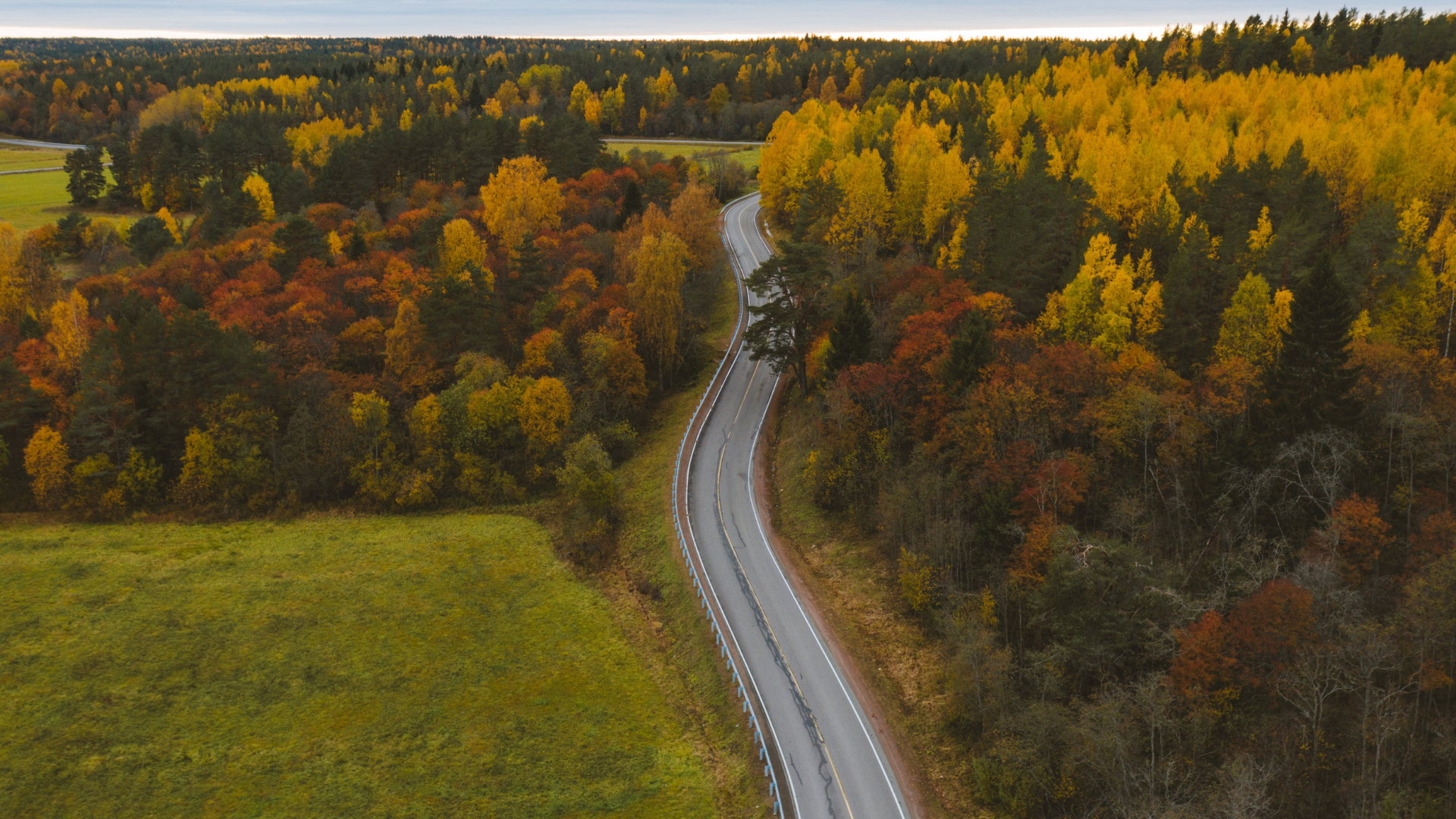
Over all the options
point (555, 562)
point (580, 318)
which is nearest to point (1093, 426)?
point (555, 562)

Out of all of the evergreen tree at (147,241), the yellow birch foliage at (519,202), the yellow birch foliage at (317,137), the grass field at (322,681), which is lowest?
the grass field at (322,681)

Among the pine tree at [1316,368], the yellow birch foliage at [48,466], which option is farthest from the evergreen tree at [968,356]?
the yellow birch foliage at [48,466]

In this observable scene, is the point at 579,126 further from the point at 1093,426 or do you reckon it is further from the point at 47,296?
the point at 1093,426

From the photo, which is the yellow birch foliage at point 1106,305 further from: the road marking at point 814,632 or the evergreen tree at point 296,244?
the evergreen tree at point 296,244

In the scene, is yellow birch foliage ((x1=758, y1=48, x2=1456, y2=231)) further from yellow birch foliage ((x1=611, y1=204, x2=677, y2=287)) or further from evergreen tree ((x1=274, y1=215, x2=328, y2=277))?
evergreen tree ((x1=274, y1=215, x2=328, y2=277))

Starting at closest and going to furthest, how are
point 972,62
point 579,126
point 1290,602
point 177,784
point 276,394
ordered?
point 1290,602, point 177,784, point 276,394, point 579,126, point 972,62

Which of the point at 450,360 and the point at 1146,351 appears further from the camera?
the point at 450,360
